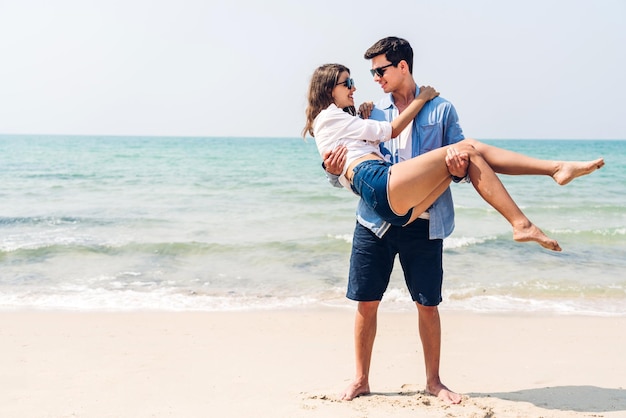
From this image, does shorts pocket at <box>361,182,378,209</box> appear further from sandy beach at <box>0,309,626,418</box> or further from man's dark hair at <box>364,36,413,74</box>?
sandy beach at <box>0,309,626,418</box>

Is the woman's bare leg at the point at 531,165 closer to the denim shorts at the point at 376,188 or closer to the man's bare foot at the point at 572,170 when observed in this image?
the man's bare foot at the point at 572,170

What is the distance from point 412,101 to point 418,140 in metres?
0.24

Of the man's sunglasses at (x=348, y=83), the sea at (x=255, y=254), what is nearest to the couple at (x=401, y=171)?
the man's sunglasses at (x=348, y=83)

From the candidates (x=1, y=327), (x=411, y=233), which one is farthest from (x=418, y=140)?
(x=1, y=327)

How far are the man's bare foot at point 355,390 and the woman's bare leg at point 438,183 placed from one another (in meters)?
1.25

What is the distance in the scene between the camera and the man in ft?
12.6

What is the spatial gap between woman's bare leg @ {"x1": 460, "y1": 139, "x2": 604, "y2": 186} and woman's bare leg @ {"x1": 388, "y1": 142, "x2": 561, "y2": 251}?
2.1 inches

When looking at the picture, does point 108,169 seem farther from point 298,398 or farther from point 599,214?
point 298,398

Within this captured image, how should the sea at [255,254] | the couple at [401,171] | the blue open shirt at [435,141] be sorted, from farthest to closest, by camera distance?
the sea at [255,254]
the blue open shirt at [435,141]
the couple at [401,171]

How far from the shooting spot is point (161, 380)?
4438mm

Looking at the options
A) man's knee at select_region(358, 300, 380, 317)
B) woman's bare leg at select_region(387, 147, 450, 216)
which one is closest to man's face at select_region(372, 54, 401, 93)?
woman's bare leg at select_region(387, 147, 450, 216)

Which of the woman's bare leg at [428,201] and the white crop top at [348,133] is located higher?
the white crop top at [348,133]

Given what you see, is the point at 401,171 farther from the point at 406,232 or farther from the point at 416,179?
the point at 406,232

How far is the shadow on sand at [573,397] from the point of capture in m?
3.92
